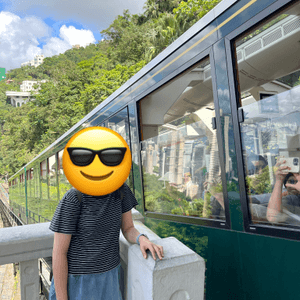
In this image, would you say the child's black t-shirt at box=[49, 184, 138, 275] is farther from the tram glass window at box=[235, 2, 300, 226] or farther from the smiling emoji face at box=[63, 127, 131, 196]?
the tram glass window at box=[235, 2, 300, 226]

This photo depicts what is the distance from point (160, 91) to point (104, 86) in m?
17.7

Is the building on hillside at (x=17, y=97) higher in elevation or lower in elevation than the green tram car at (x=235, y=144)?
higher

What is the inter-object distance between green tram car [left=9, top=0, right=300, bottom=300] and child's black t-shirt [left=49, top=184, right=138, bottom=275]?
59cm

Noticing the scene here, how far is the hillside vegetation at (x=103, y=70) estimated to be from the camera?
20345mm

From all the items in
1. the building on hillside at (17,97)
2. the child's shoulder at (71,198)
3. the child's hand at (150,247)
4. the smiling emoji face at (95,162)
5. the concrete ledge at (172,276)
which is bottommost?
the concrete ledge at (172,276)

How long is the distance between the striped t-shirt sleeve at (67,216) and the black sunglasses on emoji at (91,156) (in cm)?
17

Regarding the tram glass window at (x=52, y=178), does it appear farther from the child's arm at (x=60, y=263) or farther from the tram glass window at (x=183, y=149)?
the child's arm at (x=60, y=263)

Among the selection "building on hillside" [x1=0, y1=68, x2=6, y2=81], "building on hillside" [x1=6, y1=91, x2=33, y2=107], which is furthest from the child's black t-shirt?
"building on hillside" [x1=0, y1=68, x2=6, y2=81]

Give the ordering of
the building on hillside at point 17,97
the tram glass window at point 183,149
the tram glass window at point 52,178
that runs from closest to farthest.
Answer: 1. the tram glass window at point 183,149
2. the tram glass window at point 52,178
3. the building on hillside at point 17,97

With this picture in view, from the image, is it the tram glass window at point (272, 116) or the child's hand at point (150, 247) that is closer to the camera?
the child's hand at point (150, 247)

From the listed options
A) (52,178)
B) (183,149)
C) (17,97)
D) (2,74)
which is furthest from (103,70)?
(2,74)

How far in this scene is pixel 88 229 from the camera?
1.46 metres

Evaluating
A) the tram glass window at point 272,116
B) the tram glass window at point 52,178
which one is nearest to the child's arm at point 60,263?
the tram glass window at point 272,116

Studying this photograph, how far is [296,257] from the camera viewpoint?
1815 mm
